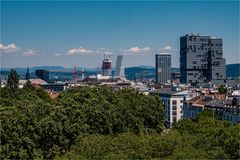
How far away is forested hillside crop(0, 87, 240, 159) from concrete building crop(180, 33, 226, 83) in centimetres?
13125

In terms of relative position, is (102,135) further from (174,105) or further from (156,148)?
(174,105)

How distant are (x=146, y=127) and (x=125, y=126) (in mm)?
5923

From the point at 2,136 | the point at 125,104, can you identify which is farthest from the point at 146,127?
the point at 2,136

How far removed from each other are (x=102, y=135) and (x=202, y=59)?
155 metres

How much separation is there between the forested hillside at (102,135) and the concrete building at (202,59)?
131255mm

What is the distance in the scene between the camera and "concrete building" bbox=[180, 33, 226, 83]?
18338 cm

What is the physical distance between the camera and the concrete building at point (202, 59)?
183 meters

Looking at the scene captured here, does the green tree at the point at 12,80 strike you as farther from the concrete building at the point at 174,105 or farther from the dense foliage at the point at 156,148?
the dense foliage at the point at 156,148

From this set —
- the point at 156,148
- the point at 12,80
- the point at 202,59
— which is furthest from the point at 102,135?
the point at 202,59

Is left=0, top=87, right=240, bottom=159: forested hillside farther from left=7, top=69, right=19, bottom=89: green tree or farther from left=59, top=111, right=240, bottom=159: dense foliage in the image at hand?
left=7, top=69, right=19, bottom=89: green tree

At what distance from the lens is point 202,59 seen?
Result: 186125 mm

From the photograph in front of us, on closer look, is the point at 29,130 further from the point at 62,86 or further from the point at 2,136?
the point at 62,86

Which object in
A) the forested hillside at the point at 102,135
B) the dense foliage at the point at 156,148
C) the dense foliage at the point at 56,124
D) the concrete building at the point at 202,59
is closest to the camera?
the dense foliage at the point at 156,148

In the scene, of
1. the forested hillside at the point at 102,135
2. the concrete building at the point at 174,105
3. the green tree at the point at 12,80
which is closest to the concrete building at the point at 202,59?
the concrete building at the point at 174,105
